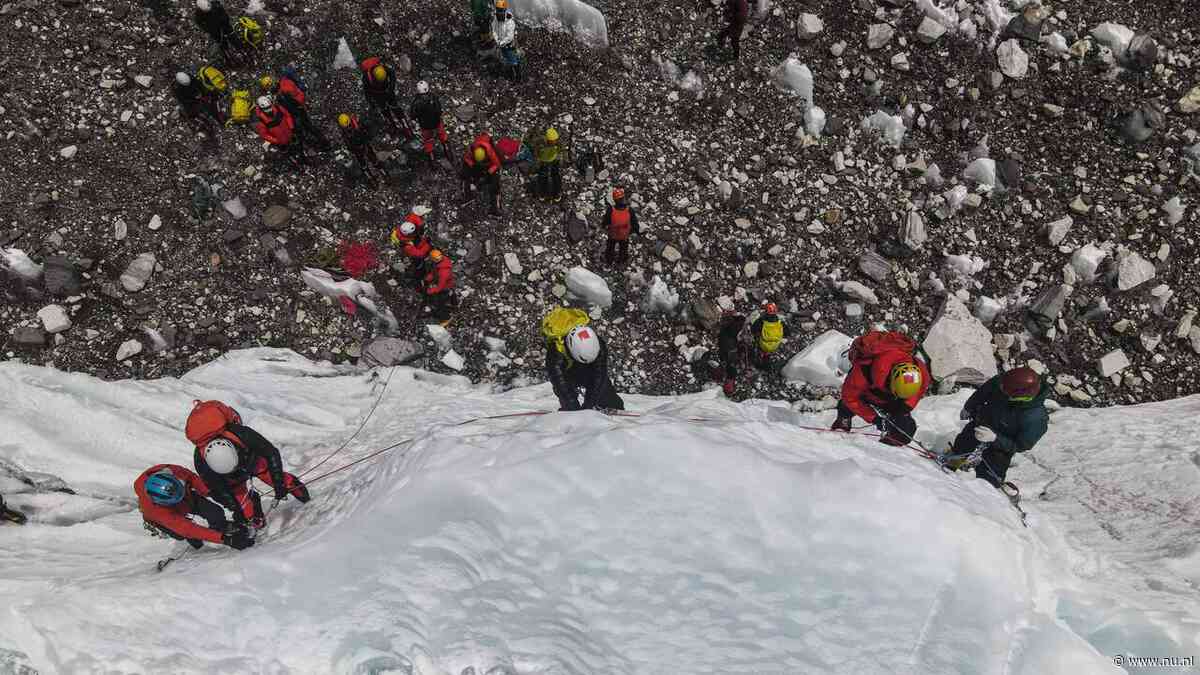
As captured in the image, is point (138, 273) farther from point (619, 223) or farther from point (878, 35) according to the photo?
point (878, 35)

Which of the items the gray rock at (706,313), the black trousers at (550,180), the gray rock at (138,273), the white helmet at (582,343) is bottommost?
the white helmet at (582,343)

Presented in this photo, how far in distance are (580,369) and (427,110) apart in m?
4.42

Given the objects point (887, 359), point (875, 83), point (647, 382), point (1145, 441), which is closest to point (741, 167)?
point (875, 83)

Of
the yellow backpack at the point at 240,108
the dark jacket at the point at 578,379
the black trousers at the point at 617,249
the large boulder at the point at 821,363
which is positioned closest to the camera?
the dark jacket at the point at 578,379

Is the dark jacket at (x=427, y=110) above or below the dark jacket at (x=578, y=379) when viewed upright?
above

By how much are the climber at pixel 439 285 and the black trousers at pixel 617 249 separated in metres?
2.05

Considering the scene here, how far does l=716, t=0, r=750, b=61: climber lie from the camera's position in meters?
8.84

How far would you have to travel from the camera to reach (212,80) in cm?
845

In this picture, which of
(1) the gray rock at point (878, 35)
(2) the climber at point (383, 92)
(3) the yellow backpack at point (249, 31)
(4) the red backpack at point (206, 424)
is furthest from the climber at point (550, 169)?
(1) the gray rock at point (878, 35)

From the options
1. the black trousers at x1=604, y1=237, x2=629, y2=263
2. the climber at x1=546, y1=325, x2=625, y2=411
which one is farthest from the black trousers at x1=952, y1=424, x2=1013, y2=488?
the black trousers at x1=604, y1=237, x2=629, y2=263

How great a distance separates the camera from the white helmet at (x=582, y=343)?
549 centimetres

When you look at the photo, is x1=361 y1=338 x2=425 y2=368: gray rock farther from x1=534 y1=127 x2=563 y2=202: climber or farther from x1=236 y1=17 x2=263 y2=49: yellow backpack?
x1=236 y1=17 x2=263 y2=49: yellow backpack

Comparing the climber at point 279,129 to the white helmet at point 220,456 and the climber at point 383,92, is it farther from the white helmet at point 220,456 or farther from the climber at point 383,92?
the white helmet at point 220,456

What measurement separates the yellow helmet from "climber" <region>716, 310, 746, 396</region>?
2370 millimetres
